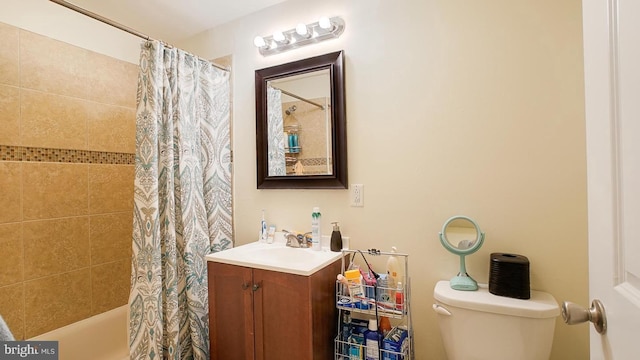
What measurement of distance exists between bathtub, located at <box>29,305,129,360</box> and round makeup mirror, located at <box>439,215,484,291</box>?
7.43 ft

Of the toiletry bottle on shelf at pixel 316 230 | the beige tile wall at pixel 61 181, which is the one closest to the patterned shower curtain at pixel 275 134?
the toiletry bottle on shelf at pixel 316 230

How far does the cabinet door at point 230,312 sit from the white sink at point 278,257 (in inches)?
1.8

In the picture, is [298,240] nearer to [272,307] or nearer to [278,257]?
[278,257]

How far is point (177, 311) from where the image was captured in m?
1.64

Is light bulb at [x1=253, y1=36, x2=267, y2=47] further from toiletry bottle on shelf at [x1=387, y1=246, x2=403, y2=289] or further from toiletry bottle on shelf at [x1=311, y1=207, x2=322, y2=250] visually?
toiletry bottle on shelf at [x1=387, y1=246, x2=403, y2=289]

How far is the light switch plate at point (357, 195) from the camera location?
170 cm

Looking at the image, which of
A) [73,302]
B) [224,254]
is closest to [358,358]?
[224,254]

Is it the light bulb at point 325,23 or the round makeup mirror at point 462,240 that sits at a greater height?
the light bulb at point 325,23

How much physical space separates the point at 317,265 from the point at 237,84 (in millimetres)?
1476

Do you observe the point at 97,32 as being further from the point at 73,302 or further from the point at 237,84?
the point at 73,302
